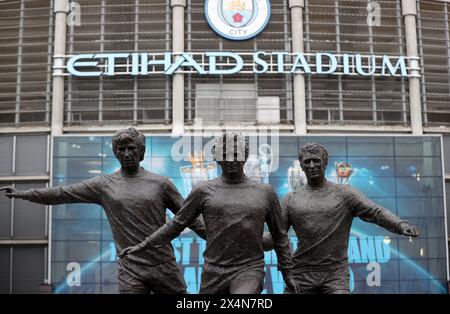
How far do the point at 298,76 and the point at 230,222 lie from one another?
2429 centimetres

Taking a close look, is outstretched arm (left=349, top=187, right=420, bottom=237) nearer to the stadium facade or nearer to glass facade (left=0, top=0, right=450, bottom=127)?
Answer: the stadium facade

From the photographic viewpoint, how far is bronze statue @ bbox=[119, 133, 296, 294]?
638 cm

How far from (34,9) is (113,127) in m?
7.07

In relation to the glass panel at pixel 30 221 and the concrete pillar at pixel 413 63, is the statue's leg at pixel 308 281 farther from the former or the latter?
the glass panel at pixel 30 221

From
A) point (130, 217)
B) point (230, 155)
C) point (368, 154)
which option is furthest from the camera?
point (368, 154)

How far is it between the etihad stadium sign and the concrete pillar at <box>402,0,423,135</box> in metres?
0.73

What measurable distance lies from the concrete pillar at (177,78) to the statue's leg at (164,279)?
2250 cm

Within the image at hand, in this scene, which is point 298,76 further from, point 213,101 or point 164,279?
point 164,279

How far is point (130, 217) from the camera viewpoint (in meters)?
6.93

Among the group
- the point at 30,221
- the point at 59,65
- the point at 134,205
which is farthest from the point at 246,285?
the point at 30,221

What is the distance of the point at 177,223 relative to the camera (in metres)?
Result: 6.59

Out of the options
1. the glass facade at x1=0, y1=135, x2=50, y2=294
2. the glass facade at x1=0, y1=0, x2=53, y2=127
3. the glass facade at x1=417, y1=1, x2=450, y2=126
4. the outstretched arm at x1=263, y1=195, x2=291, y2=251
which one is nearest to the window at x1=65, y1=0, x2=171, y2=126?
the glass facade at x1=0, y1=0, x2=53, y2=127

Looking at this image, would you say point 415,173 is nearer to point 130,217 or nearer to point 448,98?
point 448,98
